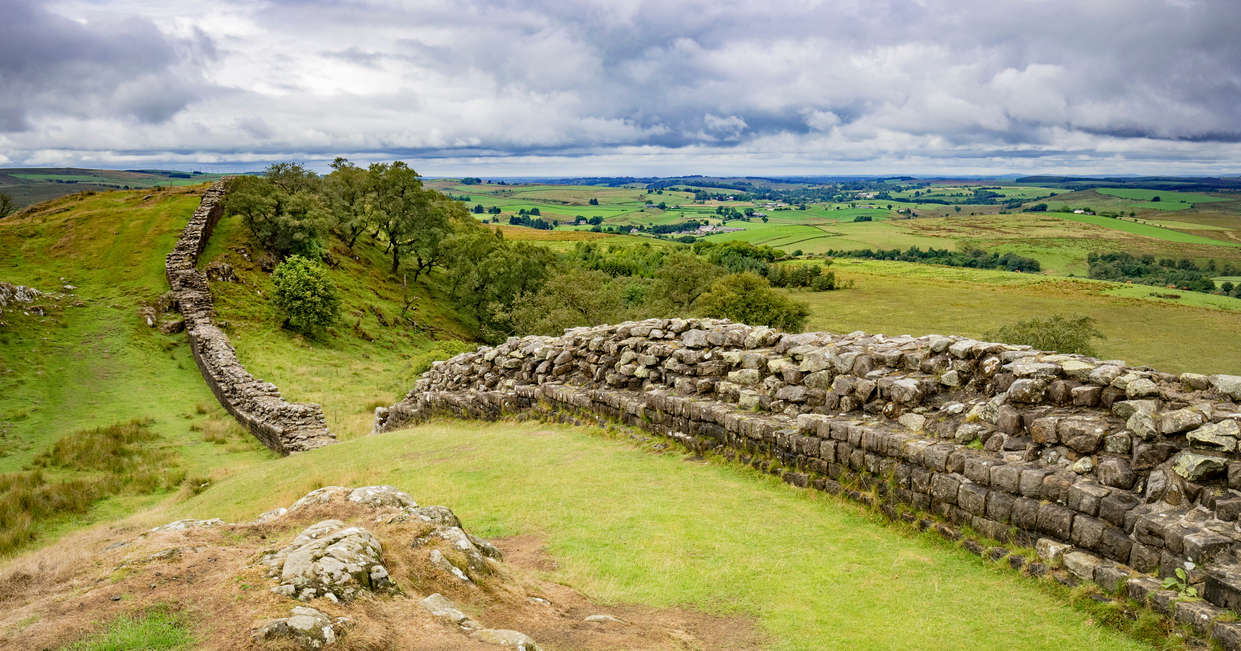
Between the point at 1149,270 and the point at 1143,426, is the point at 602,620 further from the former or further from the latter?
the point at 1149,270

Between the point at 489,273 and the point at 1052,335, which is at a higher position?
the point at 489,273

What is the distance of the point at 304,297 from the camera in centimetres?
4200

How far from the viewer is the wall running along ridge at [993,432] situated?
23.6ft

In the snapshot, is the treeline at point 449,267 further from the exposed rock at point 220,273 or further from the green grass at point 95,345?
the green grass at point 95,345

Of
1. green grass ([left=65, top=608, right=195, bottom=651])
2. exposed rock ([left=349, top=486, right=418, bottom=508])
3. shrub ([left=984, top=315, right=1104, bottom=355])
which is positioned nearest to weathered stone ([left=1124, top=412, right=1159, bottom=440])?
exposed rock ([left=349, top=486, right=418, bottom=508])

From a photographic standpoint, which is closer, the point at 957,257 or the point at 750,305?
the point at 750,305

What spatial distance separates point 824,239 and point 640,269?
89923mm

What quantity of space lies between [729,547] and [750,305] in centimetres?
4988

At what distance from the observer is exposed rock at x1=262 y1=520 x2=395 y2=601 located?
5.48 m

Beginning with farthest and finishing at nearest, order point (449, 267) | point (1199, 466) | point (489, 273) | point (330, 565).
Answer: point (449, 267) < point (489, 273) < point (1199, 466) < point (330, 565)

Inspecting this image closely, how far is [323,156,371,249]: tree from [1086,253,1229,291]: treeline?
380 feet

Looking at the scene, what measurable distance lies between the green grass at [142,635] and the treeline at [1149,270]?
5063 inches

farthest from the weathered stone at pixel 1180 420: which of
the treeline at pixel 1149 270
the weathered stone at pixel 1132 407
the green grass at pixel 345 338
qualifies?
the treeline at pixel 1149 270

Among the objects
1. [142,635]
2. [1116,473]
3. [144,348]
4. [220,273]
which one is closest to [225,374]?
[144,348]
